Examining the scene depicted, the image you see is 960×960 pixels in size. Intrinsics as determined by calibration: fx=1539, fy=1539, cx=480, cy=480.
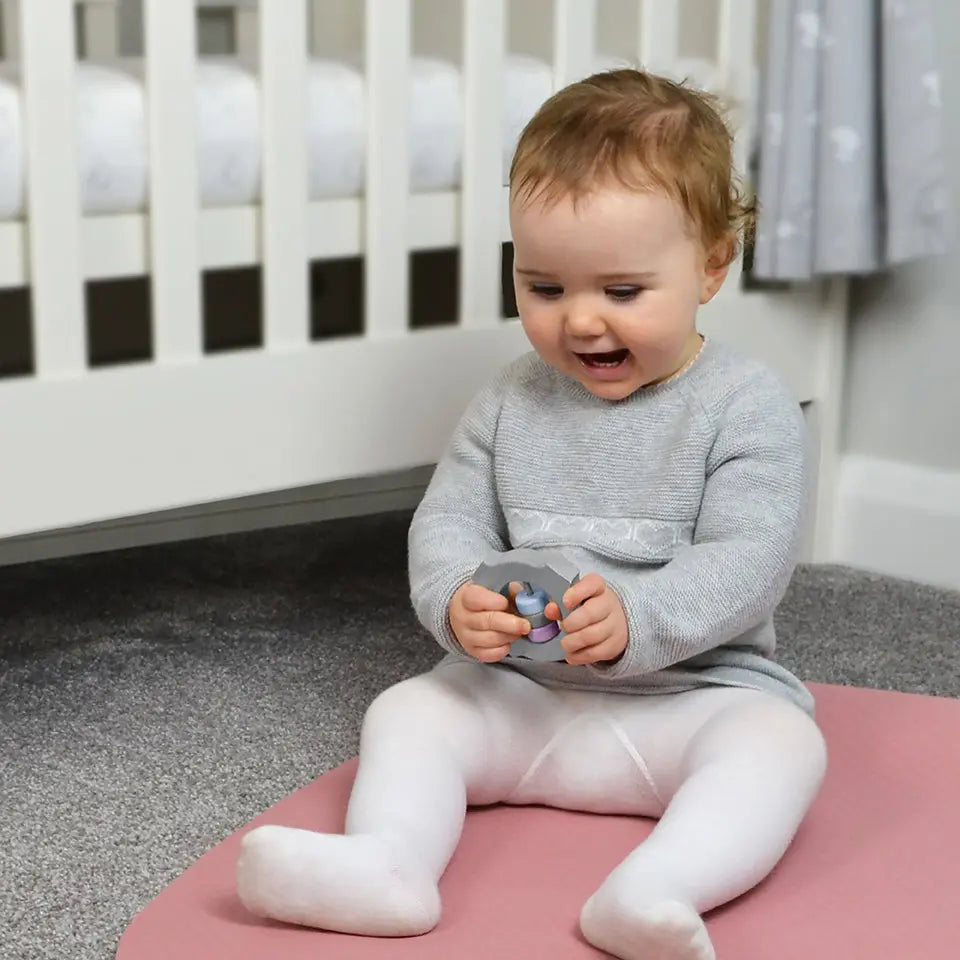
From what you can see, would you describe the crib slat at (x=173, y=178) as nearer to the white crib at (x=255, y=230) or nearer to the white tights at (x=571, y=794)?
the white crib at (x=255, y=230)

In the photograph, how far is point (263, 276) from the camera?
119 centimetres

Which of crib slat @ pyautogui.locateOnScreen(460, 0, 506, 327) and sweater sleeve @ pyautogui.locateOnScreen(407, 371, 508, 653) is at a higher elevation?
crib slat @ pyautogui.locateOnScreen(460, 0, 506, 327)

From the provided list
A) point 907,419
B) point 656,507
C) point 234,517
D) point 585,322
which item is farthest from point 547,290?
point 234,517

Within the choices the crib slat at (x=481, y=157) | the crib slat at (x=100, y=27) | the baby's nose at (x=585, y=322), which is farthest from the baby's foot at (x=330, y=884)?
the crib slat at (x=100, y=27)

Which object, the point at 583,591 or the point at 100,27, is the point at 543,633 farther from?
the point at 100,27

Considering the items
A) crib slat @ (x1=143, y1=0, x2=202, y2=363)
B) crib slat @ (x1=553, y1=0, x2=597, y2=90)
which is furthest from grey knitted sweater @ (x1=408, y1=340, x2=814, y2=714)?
crib slat @ (x1=553, y1=0, x2=597, y2=90)

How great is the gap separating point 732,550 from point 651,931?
0.28 meters

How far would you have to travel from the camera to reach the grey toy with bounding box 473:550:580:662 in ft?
3.07

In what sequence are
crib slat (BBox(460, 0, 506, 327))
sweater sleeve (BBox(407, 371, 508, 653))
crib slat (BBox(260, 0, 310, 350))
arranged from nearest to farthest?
sweater sleeve (BBox(407, 371, 508, 653)), crib slat (BBox(260, 0, 310, 350)), crib slat (BBox(460, 0, 506, 327))

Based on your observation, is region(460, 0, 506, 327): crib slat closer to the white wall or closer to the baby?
the baby

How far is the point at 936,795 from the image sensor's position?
3.39ft

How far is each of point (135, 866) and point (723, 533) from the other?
0.43 meters

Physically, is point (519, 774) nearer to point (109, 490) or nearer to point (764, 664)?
point (764, 664)

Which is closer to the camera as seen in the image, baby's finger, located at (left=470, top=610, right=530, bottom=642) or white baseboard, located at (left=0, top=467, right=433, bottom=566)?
baby's finger, located at (left=470, top=610, right=530, bottom=642)
